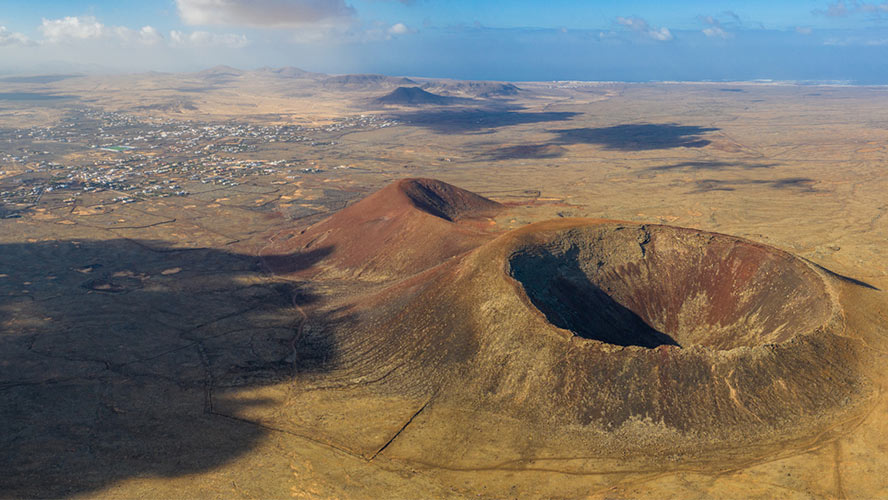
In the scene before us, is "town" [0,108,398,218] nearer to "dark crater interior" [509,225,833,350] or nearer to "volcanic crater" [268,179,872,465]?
"volcanic crater" [268,179,872,465]

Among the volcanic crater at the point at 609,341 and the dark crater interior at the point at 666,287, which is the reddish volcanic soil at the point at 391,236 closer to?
the volcanic crater at the point at 609,341

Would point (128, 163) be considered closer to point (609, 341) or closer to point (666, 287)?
point (609, 341)

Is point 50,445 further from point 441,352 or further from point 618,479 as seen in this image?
point 618,479

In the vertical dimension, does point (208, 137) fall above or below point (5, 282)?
above

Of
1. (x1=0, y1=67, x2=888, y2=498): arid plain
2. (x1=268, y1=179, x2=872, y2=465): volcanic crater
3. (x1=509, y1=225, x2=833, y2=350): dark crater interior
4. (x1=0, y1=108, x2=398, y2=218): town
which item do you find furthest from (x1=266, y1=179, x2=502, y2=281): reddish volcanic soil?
(x1=0, y1=108, x2=398, y2=218): town

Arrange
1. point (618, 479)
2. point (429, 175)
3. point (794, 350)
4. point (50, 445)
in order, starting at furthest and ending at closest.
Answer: point (429, 175) < point (794, 350) < point (50, 445) < point (618, 479)

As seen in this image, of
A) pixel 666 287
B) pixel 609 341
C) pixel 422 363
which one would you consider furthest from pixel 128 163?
pixel 666 287

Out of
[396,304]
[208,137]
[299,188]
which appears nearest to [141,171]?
[299,188]

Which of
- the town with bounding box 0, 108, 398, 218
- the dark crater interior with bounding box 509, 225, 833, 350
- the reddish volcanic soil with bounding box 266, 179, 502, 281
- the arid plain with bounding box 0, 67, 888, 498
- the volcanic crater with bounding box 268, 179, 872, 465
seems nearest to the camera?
the arid plain with bounding box 0, 67, 888, 498

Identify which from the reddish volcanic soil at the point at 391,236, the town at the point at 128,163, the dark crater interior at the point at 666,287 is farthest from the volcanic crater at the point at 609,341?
the town at the point at 128,163
